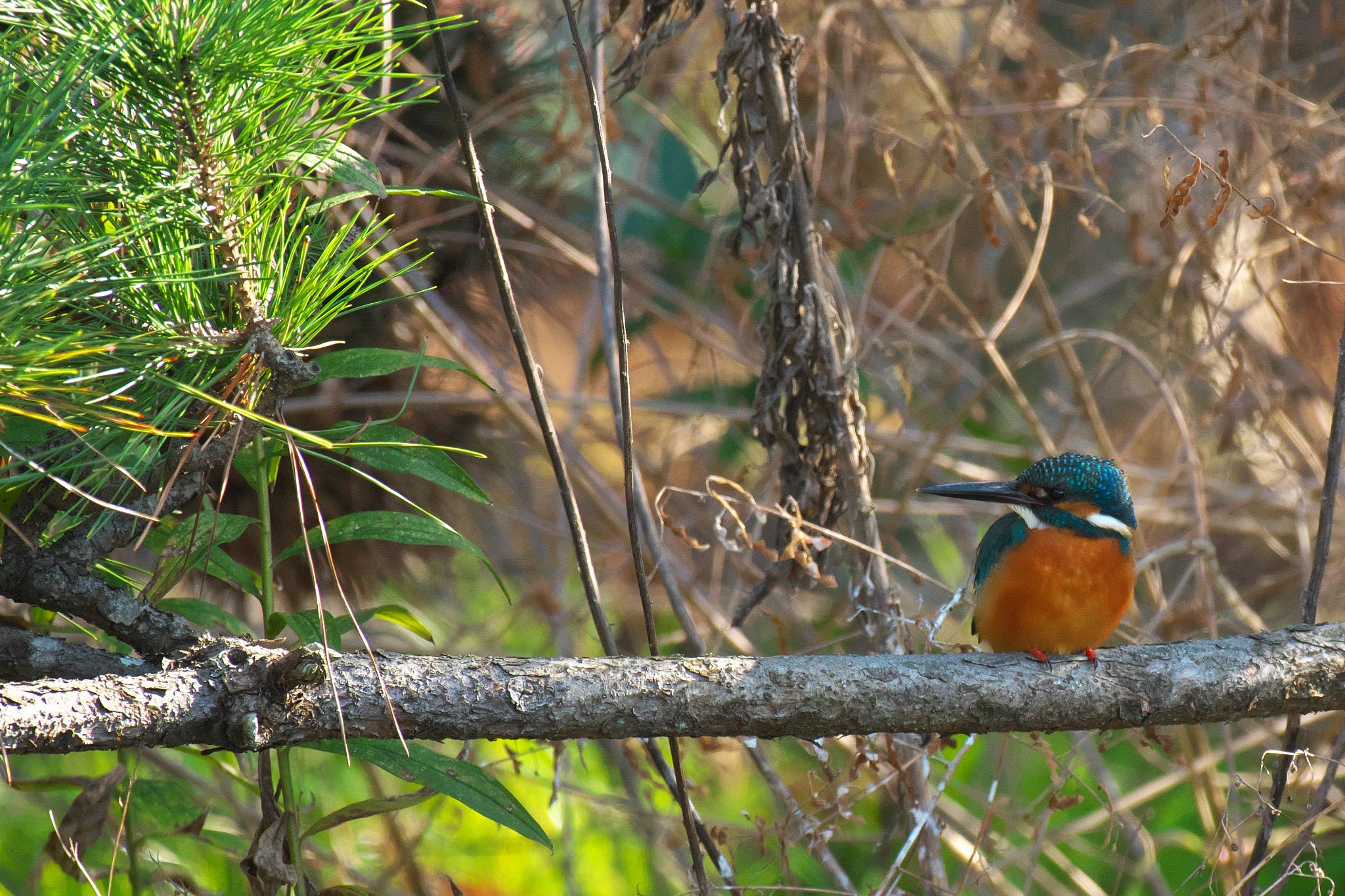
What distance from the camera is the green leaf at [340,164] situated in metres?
1.10

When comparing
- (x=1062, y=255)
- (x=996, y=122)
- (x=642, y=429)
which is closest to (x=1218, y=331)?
(x=996, y=122)

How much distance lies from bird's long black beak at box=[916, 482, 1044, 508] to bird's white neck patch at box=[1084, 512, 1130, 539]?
11cm

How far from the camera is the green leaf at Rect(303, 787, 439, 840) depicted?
1374 mm

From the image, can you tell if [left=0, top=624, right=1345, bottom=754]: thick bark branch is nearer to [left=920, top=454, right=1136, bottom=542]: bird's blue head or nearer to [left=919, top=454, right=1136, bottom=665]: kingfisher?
[left=919, top=454, right=1136, bottom=665]: kingfisher

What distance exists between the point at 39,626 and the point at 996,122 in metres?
2.81

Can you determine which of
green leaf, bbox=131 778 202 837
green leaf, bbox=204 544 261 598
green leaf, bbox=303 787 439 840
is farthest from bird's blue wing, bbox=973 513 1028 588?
green leaf, bbox=131 778 202 837

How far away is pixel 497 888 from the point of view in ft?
11.9

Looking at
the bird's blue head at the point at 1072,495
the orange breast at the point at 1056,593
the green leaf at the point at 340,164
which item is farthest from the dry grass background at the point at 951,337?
the green leaf at the point at 340,164

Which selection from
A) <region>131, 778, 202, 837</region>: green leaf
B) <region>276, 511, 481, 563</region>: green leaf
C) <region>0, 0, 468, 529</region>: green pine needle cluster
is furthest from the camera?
<region>131, 778, 202, 837</region>: green leaf

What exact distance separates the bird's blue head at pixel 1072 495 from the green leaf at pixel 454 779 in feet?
3.95

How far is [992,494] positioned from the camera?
2.28 m

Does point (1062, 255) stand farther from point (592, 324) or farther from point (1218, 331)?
point (592, 324)

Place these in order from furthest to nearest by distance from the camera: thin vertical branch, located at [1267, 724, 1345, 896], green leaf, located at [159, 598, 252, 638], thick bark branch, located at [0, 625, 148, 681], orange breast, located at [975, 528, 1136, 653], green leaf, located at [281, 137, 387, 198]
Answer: orange breast, located at [975, 528, 1136, 653], thin vertical branch, located at [1267, 724, 1345, 896], green leaf, located at [159, 598, 252, 638], thick bark branch, located at [0, 625, 148, 681], green leaf, located at [281, 137, 387, 198]

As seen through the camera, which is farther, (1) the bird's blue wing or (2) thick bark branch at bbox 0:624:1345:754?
(1) the bird's blue wing
